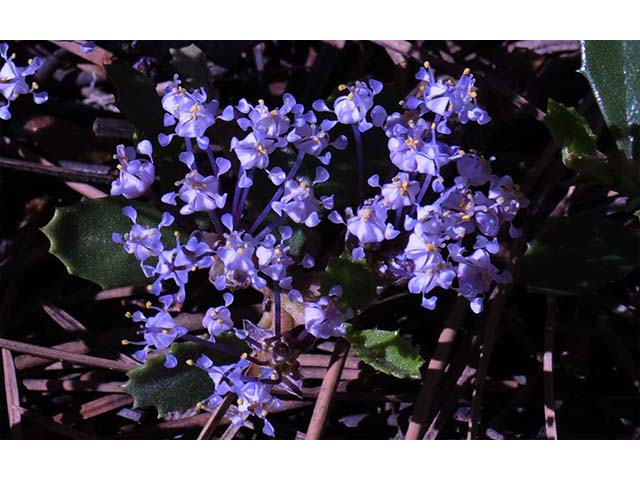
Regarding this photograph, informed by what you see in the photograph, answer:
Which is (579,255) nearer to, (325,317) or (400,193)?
(400,193)

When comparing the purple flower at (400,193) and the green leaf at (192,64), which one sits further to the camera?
the green leaf at (192,64)

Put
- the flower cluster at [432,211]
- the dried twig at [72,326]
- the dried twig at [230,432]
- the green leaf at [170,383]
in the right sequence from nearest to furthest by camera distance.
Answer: the flower cluster at [432,211], the green leaf at [170,383], the dried twig at [230,432], the dried twig at [72,326]

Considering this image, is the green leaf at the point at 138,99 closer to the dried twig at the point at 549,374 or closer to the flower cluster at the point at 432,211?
the flower cluster at the point at 432,211

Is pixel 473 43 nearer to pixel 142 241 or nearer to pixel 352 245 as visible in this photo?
pixel 352 245

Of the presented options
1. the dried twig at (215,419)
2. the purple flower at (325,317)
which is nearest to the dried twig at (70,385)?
the dried twig at (215,419)

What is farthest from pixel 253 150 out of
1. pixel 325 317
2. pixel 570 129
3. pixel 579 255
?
pixel 579 255

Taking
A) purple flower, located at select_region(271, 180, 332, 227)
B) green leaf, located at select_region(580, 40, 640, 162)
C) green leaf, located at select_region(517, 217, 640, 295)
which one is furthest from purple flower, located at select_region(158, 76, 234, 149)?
green leaf, located at select_region(580, 40, 640, 162)

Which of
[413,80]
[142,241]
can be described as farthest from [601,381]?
[142,241]
